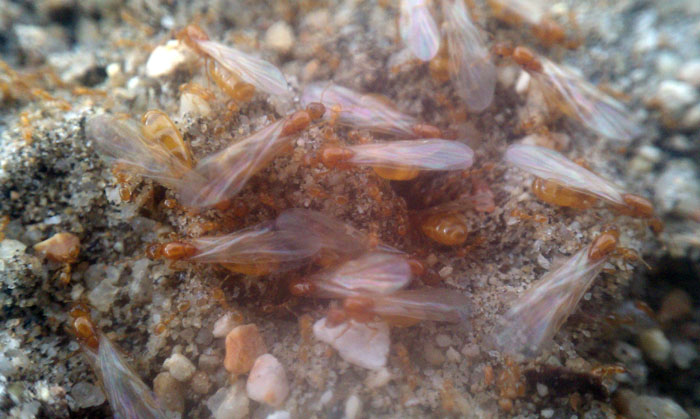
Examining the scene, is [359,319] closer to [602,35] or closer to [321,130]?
[321,130]

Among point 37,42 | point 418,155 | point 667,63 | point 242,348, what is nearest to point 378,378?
point 242,348

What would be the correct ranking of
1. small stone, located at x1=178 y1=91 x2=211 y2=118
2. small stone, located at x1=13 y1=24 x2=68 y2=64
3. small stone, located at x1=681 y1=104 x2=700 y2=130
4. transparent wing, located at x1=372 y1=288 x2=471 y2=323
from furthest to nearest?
small stone, located at x1=13 y1=24 x2=68 y2=64, small stone, located at x1=681 y1=104 x2=700 y2=130, small stone, located at x1=178 y1=91 x2=211 y2=118, transparent wing, located at x1=372 y1=288 x2=471 y2=323

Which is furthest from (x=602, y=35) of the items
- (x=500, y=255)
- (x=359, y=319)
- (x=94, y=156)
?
(x=94, y=156)

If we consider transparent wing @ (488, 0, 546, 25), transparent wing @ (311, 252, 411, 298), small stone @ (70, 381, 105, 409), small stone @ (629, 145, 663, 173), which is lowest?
small stone @ (70, 381, 105, 409)

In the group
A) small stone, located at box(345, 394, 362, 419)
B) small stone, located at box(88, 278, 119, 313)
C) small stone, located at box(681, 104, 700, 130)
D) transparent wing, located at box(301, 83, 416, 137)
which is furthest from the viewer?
small stone, located at box(681, 104, 700, 130)

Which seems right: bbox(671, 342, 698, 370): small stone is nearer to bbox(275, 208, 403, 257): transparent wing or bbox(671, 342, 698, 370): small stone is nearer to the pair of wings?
bbox(275, 208, 403, 257): transparent wing

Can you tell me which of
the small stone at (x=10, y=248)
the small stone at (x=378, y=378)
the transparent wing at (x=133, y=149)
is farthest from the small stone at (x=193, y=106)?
the small stone at (x=378, y=378)

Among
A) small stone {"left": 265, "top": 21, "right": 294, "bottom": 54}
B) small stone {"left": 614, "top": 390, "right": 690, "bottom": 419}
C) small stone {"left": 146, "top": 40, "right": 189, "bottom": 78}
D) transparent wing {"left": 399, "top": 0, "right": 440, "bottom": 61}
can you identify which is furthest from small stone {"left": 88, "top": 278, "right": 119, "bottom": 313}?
small stone {"left": 614, "top": 390, "right": 690, "bottom": 419}

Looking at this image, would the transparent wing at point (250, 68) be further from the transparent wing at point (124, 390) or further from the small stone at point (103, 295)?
the transparent wing at point (124, 390)
